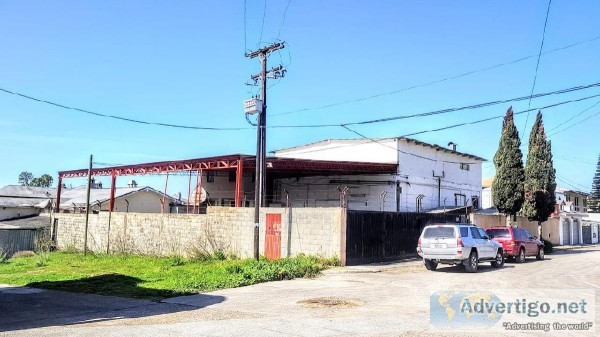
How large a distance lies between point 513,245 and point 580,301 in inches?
472

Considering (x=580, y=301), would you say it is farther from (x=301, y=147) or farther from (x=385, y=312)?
(x=301, y=147)

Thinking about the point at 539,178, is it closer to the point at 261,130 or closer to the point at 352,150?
the point at 352,150

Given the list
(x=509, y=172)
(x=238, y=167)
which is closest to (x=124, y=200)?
(x=238, y=167)

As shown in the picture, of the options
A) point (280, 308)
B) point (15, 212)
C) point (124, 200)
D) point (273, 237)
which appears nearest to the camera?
point (280, 308)

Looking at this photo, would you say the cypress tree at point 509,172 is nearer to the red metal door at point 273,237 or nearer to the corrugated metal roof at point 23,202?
the red metal door at point 273,237

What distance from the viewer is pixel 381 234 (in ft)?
71.9

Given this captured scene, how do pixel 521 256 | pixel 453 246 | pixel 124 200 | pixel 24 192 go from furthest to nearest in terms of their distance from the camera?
pixel 24 192, pixel 124 200, pixel 521 256, pixel 453 246

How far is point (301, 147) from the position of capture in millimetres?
40688

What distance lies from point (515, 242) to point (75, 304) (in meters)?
18.9

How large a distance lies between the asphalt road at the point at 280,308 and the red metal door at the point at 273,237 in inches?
169

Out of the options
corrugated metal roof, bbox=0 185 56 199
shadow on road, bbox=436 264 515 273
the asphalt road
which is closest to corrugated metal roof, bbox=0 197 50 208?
corrugated metal roof, bbox=0 185 56 199

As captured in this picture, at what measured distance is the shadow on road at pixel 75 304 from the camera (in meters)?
10.3

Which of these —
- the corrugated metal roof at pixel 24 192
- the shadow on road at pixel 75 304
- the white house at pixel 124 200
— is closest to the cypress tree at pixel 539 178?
the shadow on road at pixel 75 304

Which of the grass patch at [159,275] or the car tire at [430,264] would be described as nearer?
the grass patch at [159,275]
